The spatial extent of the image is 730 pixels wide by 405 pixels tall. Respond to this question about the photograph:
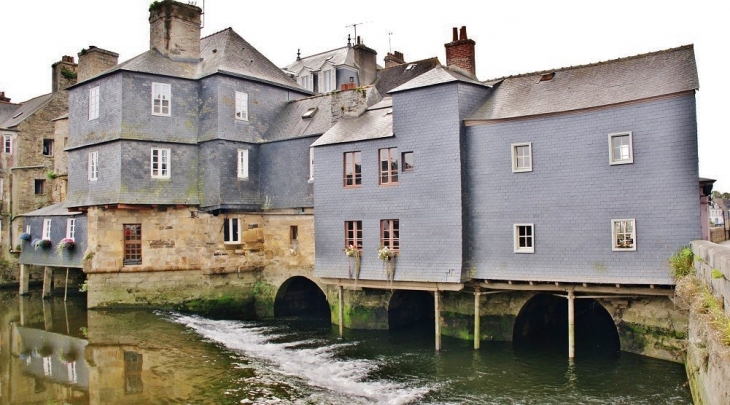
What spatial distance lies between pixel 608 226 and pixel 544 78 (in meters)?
6.05

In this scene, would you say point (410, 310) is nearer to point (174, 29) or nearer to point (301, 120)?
point (301, 120)

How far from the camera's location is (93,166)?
29703mm

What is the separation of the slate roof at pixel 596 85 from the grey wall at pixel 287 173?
959 cm

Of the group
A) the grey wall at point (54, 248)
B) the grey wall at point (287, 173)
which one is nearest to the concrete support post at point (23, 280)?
the grey wall at point (54, 248)

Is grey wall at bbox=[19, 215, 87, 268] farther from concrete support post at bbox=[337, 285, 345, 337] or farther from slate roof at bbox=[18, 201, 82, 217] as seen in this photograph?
concrete support post at bbox=[337, 285, 345, 337]

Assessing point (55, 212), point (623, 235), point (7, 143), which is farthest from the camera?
point (7, 143)

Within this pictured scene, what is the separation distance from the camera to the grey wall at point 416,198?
70.3 ft

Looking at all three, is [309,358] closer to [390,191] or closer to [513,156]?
[390,191]

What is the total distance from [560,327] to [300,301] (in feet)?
40.0

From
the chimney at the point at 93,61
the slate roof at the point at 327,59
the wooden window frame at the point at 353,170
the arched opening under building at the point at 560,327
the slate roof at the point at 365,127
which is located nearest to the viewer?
the arched opening under building at the point at 560,327

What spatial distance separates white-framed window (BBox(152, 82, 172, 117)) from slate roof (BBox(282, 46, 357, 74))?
42.1 ft

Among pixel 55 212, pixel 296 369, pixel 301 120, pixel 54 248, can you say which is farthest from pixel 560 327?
pixel 55 212

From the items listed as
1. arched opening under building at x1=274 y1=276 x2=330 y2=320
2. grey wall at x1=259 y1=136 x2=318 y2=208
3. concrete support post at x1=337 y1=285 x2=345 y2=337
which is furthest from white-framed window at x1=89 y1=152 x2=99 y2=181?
concrete support post at x1=337 y1=285 x2=345 y2=337

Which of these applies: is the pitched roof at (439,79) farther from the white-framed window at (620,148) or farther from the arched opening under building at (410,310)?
the arched opening under building at (410,310)
